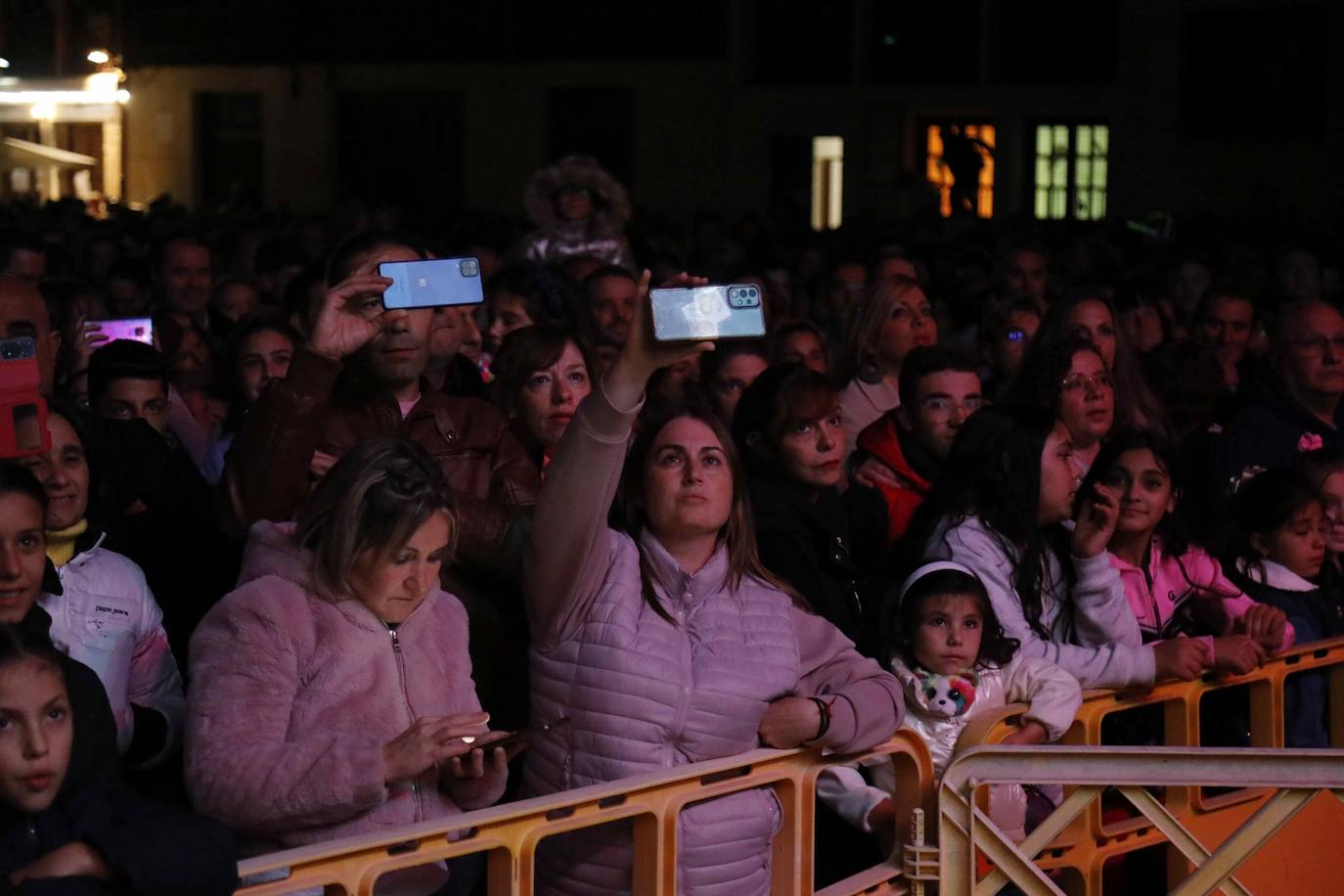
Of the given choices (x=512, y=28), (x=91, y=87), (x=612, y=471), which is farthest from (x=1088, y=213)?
(x=612, y=471)

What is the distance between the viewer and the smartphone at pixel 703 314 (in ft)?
12.3

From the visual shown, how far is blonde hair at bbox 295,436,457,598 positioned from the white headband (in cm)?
140

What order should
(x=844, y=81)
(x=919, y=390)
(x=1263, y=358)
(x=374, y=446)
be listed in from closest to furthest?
(x=374, y=446), (x=919, y=390), (x=1263, y=358), (x=844, y=81)

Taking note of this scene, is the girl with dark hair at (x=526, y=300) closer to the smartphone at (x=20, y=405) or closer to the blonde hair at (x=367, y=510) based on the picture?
the smartphone at (x=20, y=405)

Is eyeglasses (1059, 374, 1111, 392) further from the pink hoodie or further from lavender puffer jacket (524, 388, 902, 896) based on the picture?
lavender puffer jacket (524, 388, 902, 896)

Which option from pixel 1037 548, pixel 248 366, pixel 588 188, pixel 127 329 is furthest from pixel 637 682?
pixel 588 188

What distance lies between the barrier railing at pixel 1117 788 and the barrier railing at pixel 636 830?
0.15 m

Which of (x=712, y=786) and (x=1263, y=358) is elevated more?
(x=1263, y=358)

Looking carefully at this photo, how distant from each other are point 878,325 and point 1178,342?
1.09 meters

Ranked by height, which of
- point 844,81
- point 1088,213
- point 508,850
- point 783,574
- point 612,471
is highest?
point 844,81

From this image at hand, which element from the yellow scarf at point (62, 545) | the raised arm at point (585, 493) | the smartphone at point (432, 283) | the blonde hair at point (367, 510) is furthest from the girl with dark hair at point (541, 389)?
the blonde hair at point (367, 510)

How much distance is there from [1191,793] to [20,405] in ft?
9.40

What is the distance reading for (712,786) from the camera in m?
3.80

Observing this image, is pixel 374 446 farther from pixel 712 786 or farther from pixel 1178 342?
pixel 1178 342
